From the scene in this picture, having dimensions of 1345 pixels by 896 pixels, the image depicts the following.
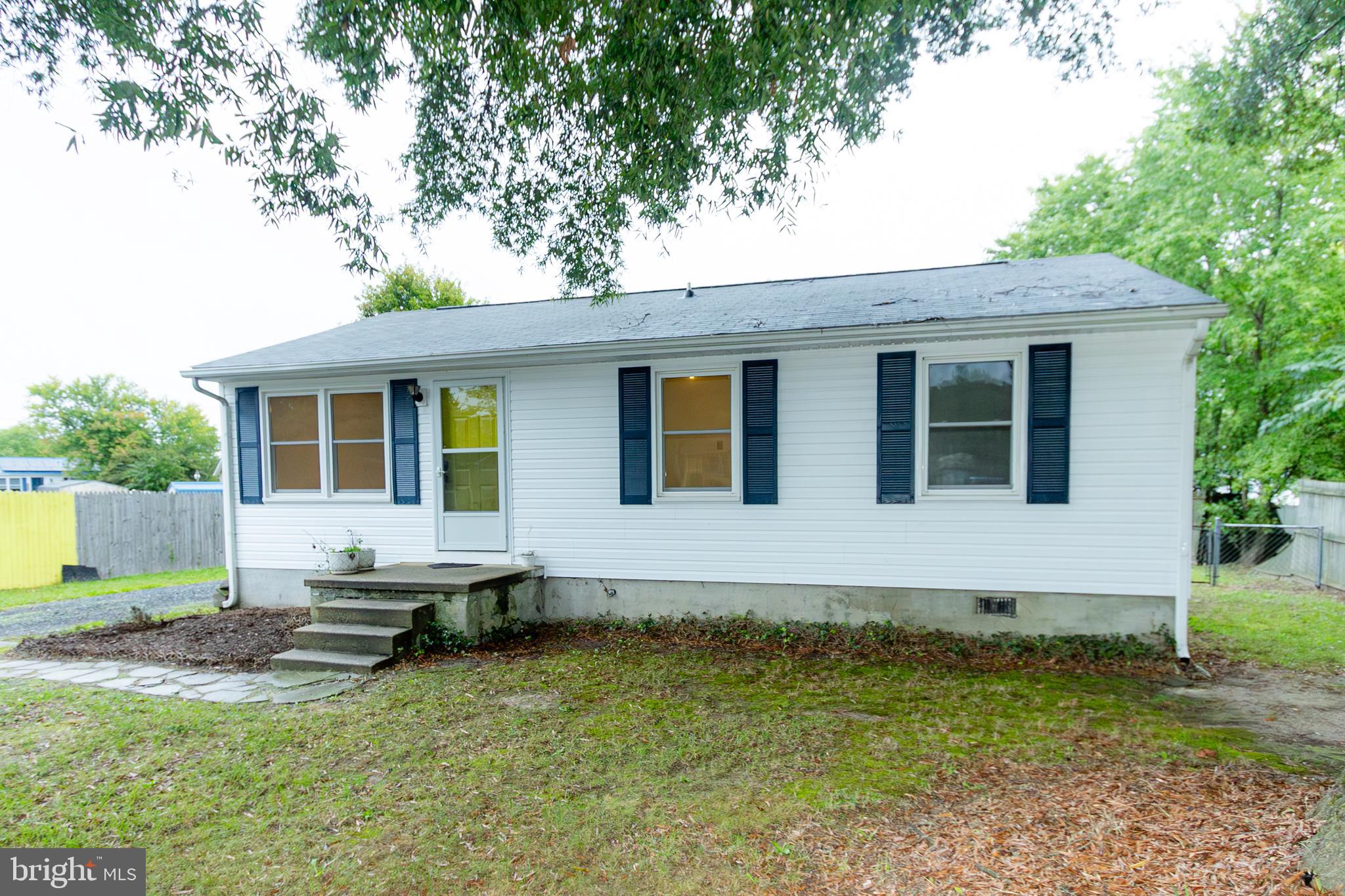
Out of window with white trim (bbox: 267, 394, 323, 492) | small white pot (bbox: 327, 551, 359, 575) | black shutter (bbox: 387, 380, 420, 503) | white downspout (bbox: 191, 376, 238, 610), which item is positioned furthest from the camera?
white downspout (bbox: 191, 376, 238, 610)

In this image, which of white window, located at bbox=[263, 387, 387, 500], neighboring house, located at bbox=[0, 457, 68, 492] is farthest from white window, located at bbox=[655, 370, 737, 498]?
neighboring house, located at bbox=[0, 457, 68, 492]

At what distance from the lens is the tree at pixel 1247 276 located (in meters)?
10.9

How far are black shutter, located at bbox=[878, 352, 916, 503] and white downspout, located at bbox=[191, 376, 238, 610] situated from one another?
24.2 ft

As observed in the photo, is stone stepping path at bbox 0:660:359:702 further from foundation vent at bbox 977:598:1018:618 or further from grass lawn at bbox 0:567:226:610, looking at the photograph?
foundation vent at bbox 977:598:1018:618

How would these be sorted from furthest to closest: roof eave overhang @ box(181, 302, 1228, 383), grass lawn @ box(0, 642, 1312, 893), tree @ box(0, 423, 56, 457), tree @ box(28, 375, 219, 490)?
tree @ box(0, 423, 56, 457)
tree @ box(28, 375, 219, 490)
roof eave overhang @ box(181, 302, 1228, 383)
grass lawn @ box(0, 642, 1312, 893)

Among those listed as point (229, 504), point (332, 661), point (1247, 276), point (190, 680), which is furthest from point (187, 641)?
point (1247, 276)

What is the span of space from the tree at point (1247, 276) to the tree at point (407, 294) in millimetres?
19607

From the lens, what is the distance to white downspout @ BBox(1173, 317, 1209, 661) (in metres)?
5.11

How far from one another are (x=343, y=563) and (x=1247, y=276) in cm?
1585

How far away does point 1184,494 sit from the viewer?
5148mm

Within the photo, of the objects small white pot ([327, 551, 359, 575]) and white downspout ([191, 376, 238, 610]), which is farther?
white downspout ([191, 376, 238, 610])

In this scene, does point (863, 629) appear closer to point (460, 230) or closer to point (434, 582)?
point (434, 582)

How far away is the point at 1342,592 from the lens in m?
8.22

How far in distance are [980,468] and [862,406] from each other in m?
1.17
